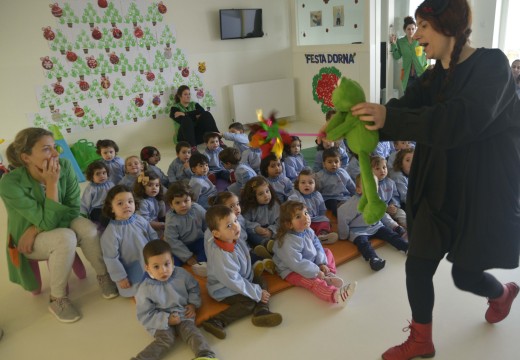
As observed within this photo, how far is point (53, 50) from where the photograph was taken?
5.03 metres

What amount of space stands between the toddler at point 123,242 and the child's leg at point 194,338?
51cm

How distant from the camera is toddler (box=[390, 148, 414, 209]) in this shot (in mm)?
3098

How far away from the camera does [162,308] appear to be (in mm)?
2000

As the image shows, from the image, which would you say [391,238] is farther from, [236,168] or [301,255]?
[236,168]

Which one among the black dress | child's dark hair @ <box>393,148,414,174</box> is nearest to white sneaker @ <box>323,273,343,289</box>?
the black dress

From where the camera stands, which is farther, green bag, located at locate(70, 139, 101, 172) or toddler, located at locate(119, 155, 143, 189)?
green bag, located at locate(70, 139, 101, 172)

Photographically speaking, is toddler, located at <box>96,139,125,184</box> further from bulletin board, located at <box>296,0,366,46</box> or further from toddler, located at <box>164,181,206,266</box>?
bulletin board, located at <box>296,0,366,46</box>

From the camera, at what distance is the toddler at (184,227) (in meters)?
2.65

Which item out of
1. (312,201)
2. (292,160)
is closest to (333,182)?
(312,201)

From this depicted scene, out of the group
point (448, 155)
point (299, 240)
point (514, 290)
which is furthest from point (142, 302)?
point (514, 290)

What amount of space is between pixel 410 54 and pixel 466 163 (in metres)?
4.69

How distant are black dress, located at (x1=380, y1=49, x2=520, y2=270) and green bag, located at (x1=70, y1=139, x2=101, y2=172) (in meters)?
4.40

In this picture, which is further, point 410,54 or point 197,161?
point 410,54

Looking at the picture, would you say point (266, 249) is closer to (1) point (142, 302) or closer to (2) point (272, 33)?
(1) point (142, 302)
